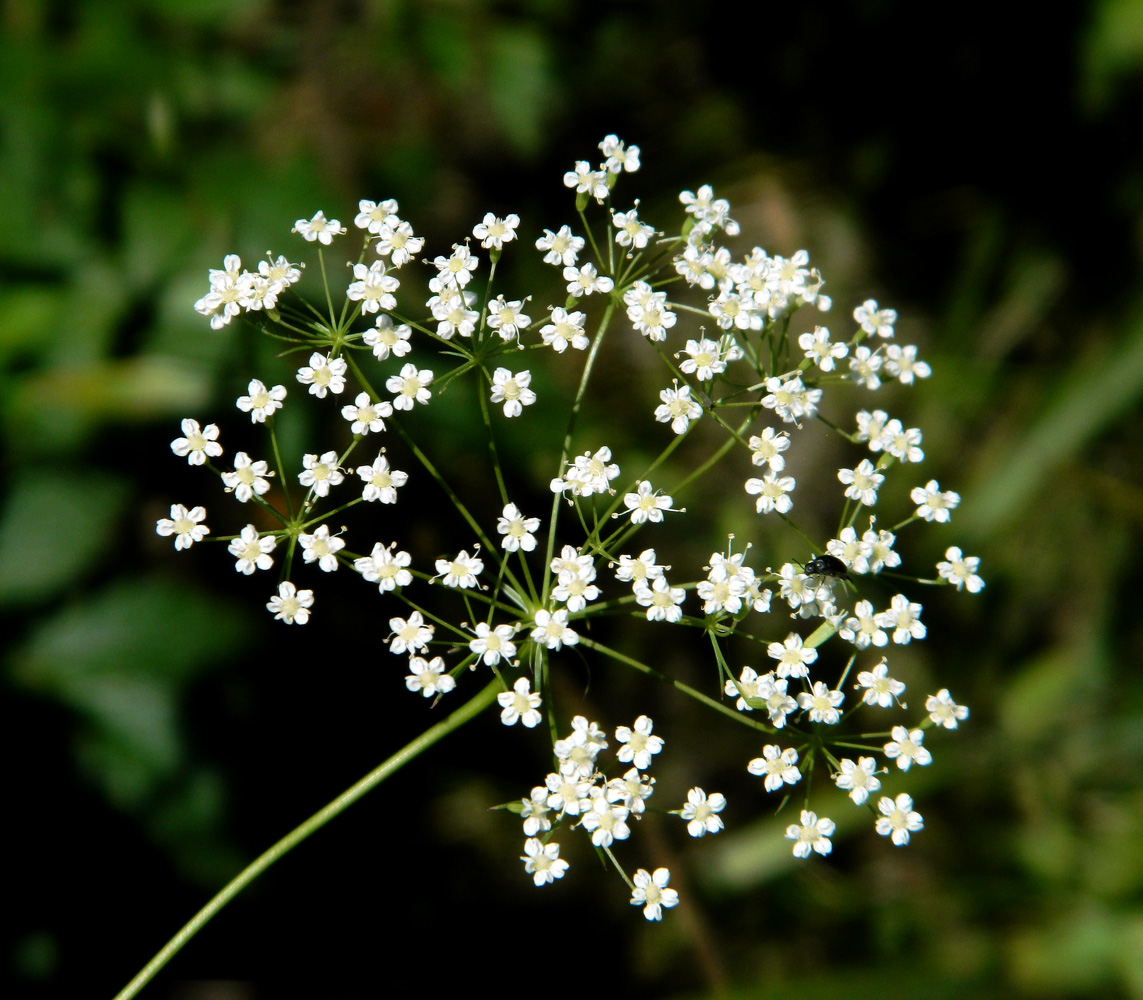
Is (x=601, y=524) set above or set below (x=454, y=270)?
below

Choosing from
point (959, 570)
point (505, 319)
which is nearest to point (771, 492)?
point (959, 570)

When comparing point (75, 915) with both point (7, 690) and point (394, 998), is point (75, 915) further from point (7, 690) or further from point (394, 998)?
point (394, 998)

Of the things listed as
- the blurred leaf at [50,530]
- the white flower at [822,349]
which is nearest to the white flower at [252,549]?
the blurred leaf at [50,530]

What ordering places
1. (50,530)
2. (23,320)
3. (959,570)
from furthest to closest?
(50,530) → (23,320) → (959,570)

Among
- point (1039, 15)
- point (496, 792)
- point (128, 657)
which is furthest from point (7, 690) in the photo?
point (1039, 15)

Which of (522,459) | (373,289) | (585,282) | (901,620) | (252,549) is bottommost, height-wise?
(901,620)

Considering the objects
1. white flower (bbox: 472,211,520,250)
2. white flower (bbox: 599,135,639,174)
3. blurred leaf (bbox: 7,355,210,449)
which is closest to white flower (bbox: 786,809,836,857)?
white flower (bbox: 472,211,520,250)

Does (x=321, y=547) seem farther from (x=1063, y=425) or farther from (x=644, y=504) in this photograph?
(x=1063, y=425)

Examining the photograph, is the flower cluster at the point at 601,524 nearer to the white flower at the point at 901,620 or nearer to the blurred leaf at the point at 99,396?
the white flower at the point at 901,620
